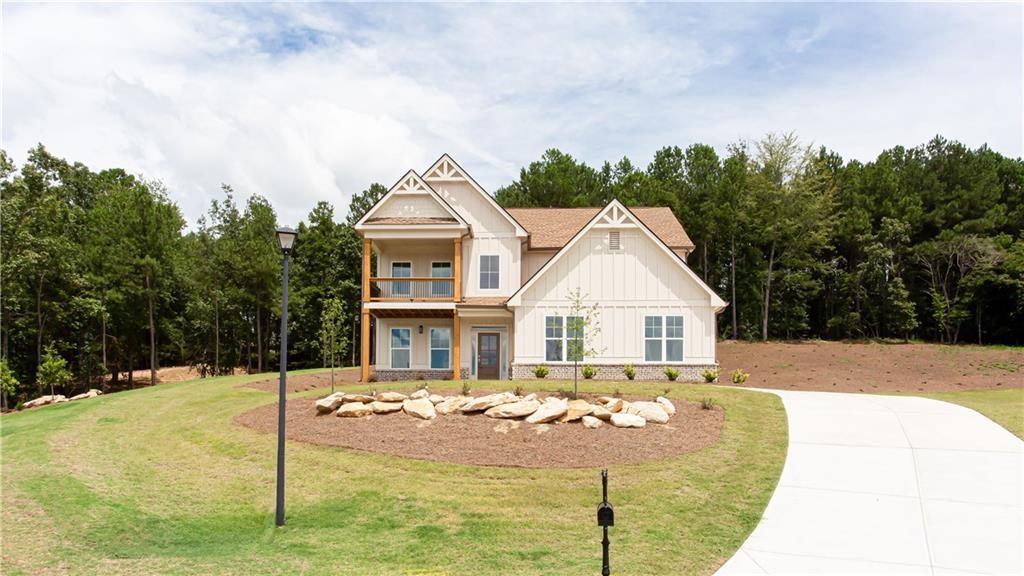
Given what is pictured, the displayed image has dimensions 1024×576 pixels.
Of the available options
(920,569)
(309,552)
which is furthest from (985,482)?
(309,552)

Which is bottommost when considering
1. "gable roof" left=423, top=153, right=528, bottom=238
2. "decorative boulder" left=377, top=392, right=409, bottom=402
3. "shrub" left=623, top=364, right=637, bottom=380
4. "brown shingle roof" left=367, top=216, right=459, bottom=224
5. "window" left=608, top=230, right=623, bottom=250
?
"decorative boulder" left=377, top=392, right=409, bottom=402

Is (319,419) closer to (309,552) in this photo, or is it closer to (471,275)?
(309,552)

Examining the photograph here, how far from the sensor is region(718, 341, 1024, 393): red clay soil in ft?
82.0

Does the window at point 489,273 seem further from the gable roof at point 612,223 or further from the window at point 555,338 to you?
the window at point 555,338

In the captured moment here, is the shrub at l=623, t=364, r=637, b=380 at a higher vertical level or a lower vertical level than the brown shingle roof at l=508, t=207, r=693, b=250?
lower

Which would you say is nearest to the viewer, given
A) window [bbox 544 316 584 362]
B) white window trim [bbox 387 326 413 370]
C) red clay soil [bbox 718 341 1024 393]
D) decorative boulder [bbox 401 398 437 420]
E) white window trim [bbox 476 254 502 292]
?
decorative boulder [bbox 401 398 437 420]

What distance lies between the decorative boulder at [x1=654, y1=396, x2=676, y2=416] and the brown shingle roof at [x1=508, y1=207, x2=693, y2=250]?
11.1 m

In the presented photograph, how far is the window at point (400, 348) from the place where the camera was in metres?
25.3

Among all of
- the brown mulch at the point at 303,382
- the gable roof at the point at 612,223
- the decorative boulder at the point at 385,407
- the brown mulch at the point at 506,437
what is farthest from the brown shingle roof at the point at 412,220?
the brown mulch at the point at 506,437

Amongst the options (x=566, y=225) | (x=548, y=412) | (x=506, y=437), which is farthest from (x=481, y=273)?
(x=506, y=437)

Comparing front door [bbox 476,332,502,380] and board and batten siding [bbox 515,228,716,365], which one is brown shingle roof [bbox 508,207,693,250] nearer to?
board and batten siding [bbox 515,228,716,365]

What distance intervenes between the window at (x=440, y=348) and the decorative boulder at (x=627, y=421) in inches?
482

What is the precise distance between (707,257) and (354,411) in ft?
114

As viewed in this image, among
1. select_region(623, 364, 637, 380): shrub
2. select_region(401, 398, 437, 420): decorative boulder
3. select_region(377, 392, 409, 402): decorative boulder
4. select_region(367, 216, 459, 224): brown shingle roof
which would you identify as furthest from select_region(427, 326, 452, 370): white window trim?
select_region(401, 398, 437, 420): decorative boulder
